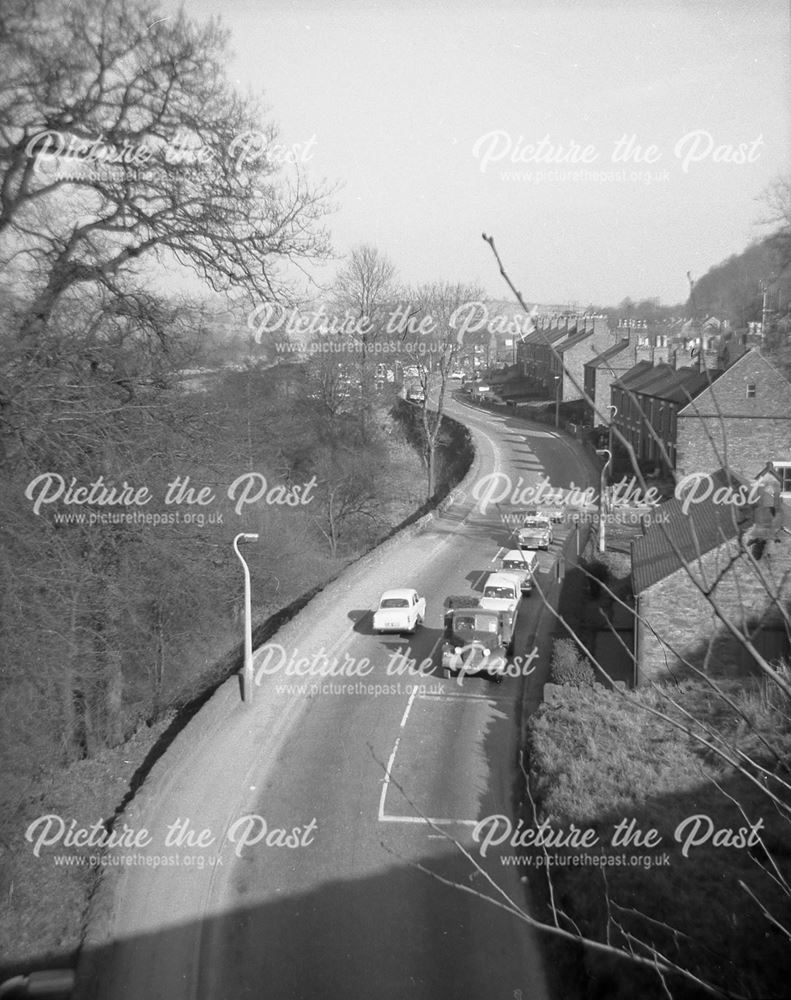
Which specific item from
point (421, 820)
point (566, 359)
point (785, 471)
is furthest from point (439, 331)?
point (421, 820)

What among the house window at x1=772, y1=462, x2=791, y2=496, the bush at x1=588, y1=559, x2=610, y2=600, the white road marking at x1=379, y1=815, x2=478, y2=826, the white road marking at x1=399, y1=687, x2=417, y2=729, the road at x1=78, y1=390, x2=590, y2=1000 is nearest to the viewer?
the road at x1=78, y1=390, x2=590, y2=1000

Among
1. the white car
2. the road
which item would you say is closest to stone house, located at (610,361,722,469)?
the white car

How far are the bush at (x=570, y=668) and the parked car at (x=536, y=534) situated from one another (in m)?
8.20

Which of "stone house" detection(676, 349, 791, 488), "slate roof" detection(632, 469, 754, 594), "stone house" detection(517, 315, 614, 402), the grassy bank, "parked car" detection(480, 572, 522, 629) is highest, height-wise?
"stone house" detection(517, 315, 614, 402)

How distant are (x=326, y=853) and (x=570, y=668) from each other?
16.7 ft

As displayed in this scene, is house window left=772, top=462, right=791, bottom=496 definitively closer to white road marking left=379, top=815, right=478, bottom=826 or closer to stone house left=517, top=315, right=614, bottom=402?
stone house left=517, top=315, right=614, bottom=402

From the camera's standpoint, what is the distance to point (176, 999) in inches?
251

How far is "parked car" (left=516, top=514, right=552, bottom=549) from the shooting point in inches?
850

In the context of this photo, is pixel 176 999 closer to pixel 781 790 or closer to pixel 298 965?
pixel 298 965

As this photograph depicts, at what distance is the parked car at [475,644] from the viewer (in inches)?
507

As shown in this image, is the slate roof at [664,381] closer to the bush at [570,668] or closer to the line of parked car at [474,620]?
the line of parked car at [474,620]

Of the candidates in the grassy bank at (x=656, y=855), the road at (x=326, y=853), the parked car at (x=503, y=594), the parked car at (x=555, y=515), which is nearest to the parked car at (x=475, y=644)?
the road at (x=326, y=853)

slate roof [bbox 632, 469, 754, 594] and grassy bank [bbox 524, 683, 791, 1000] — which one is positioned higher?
slate roof [bbox 632, 469, 754, 594]

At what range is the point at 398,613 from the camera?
48.5ft
